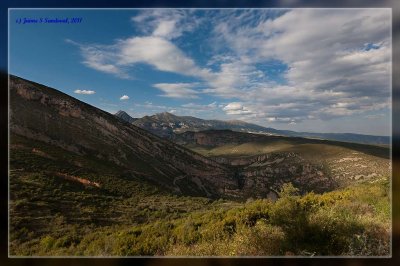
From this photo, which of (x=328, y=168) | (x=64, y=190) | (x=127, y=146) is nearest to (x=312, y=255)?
(x=64, y=190)

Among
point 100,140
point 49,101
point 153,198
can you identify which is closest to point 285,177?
point 100,140

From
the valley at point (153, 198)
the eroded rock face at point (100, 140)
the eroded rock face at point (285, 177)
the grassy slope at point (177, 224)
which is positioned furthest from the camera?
the eroded rock face at point (285, 177)

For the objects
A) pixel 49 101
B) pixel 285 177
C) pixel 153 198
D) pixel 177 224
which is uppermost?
pixel 49 101

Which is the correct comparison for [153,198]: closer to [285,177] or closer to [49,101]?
[49,101]

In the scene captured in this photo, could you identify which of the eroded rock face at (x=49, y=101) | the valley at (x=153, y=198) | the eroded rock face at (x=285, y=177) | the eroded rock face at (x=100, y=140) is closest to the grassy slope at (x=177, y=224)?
the valley at (x=153, y=198)

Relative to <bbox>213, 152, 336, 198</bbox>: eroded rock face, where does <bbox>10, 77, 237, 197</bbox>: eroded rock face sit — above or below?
above

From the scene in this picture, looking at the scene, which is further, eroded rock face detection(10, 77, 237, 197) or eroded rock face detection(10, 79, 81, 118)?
eroded rock face detection(10, 79, 81, 118)

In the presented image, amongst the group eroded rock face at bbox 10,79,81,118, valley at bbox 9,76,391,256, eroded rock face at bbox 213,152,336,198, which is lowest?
eroded rock face at bbox 213,152,336,198

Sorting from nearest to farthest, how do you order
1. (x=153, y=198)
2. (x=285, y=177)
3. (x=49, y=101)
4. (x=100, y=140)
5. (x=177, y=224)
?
1. (x=177, y=224)
2. (x=153, y=198)
3. (x=49, y=101)
4. (x=100, y=140)
5. (x=285, y=177)

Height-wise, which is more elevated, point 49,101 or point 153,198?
point 49,101

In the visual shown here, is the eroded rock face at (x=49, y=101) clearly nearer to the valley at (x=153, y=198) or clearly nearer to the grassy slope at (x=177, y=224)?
the valley at (x=153, y=198)

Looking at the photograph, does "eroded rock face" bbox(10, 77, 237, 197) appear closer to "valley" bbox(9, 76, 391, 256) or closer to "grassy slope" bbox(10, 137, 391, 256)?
"valley" bbox(9, 76, 391, 256)

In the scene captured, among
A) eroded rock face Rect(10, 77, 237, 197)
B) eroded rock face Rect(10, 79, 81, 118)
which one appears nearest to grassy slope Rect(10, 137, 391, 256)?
eroded rock face Rect(10, 77, 237, 197)
